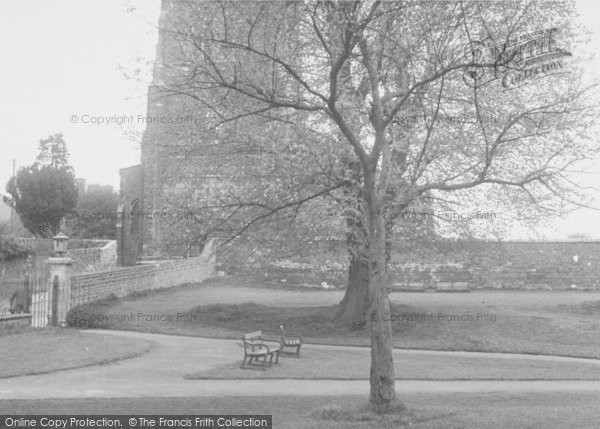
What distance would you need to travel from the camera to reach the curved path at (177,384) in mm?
11609

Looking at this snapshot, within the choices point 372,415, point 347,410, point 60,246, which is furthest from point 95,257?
point 372,415

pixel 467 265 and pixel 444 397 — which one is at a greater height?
pixel 467 265

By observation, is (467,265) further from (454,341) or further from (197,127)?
(197,127)


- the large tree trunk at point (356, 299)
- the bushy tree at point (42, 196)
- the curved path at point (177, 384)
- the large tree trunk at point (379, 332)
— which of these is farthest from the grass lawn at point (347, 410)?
the bushy tree at point (42, 196)

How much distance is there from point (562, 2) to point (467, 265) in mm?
23099

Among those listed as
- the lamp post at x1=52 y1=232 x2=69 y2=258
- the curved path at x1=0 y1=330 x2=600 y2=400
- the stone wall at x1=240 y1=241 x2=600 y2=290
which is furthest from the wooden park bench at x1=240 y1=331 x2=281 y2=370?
the stone wall at x1=240 y1=241 x2=600 y2=290

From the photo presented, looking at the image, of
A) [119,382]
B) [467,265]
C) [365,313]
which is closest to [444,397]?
[119,382]

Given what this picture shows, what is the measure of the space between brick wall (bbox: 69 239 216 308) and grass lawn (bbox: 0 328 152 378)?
260cm

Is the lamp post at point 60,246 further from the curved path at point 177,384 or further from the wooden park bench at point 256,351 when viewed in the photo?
the wooden park bench at point 256,351

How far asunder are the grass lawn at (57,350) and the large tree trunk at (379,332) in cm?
665

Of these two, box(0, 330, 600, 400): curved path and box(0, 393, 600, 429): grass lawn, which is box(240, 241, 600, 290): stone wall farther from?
box(0, 393, 600, 429): grass lawn

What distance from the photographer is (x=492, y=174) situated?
546 inches

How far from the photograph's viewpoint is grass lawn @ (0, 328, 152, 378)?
546 inches

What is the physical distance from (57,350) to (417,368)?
302 inches
